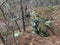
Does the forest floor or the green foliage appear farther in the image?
the green foliage

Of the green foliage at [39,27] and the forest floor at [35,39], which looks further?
the green foliage at [39,27]

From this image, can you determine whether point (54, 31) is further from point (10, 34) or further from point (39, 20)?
point (10, 34)

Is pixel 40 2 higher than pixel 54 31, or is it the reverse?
pixel 54 31

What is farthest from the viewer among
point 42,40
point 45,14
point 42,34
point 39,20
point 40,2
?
point 40,2

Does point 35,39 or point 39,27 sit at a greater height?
point 35,39

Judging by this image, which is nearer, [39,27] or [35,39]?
[35,39]

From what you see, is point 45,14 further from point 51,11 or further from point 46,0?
point 46,0

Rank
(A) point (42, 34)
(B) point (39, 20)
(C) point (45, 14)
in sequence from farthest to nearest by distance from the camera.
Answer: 1. (C) point (45, 14)
2. (B) point (39, 20)
3. (A) point (42, 34)

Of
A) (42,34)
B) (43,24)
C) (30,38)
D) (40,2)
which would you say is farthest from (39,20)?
(40,2)

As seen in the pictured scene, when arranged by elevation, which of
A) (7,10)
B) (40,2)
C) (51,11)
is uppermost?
(7,10)

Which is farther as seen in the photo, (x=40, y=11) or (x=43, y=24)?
(x=40, y=11)
